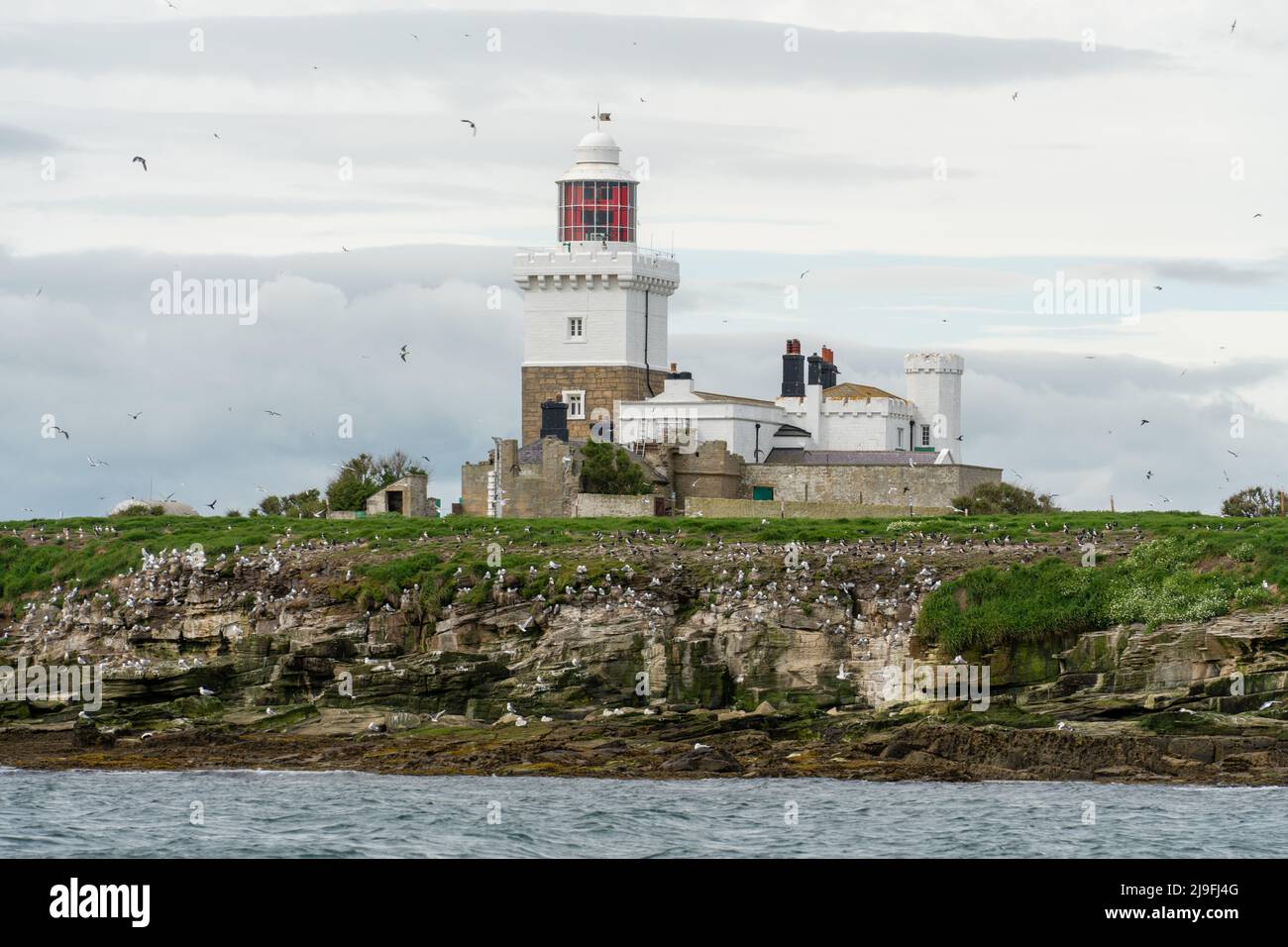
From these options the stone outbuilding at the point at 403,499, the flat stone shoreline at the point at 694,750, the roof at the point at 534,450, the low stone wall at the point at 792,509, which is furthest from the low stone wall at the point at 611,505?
the flat stone shoreline at the point at 694,750

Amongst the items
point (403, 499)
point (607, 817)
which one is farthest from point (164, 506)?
point (607, 817)

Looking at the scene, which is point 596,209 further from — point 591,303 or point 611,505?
point 611,505

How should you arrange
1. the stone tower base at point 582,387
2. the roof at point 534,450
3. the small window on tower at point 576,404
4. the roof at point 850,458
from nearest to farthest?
the roof at point 534,450 → the roof at point 850,458 → the stone tower base at point 582,387 → the small window on tower at point 576,404

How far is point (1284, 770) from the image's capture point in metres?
42.2

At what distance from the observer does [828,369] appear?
88.6 metres

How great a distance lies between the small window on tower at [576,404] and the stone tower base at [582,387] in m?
0.13

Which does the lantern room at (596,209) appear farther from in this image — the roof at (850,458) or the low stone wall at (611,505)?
the low stone wall at (611,505)

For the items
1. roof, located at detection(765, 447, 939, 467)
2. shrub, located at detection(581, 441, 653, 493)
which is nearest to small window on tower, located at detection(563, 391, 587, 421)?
roof, located at detection(765, 447, 939, 467)

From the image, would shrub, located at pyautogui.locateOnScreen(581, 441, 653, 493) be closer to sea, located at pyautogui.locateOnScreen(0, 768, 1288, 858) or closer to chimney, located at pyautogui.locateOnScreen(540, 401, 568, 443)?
chimney, located at pyautogui.locateOnScreen(540, 401, 568, 443)

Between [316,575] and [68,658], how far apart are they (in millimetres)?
7039

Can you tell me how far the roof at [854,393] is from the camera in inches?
3297

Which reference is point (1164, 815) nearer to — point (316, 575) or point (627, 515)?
point (316, 575)

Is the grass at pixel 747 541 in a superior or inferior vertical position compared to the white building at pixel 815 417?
inferior
